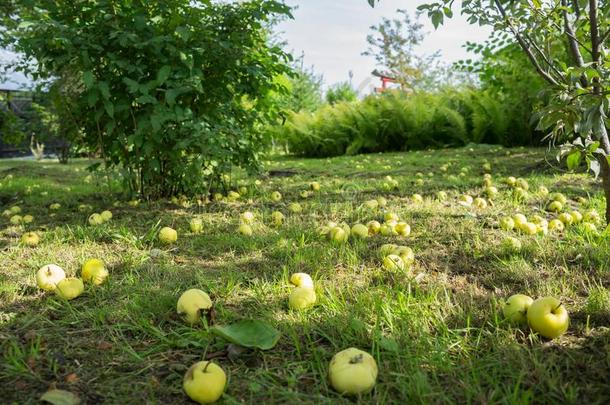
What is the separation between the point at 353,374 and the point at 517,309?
2.46 ft

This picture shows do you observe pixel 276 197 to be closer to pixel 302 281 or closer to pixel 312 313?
→ pixel 302 281

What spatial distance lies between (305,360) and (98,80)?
123 inches

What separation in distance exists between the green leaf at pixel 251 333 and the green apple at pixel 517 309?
88 centimetres

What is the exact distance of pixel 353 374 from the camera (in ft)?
Answer: 4.61

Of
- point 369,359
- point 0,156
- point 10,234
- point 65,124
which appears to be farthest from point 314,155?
point 0,156

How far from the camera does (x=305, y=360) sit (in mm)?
1627

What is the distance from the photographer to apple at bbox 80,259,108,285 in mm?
2311

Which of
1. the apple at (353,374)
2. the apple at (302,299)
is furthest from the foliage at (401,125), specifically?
the apple at (353,374)

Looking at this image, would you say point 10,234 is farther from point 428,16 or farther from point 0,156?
point 0,156

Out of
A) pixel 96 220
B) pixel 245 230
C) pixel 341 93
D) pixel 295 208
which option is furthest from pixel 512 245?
pixel 341 93

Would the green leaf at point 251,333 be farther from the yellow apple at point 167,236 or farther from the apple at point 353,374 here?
the yellow apple at point 167,236

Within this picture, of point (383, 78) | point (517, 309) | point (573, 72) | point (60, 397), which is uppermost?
point (383, 78)

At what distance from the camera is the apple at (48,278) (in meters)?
2.21

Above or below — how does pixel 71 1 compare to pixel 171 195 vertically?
above
